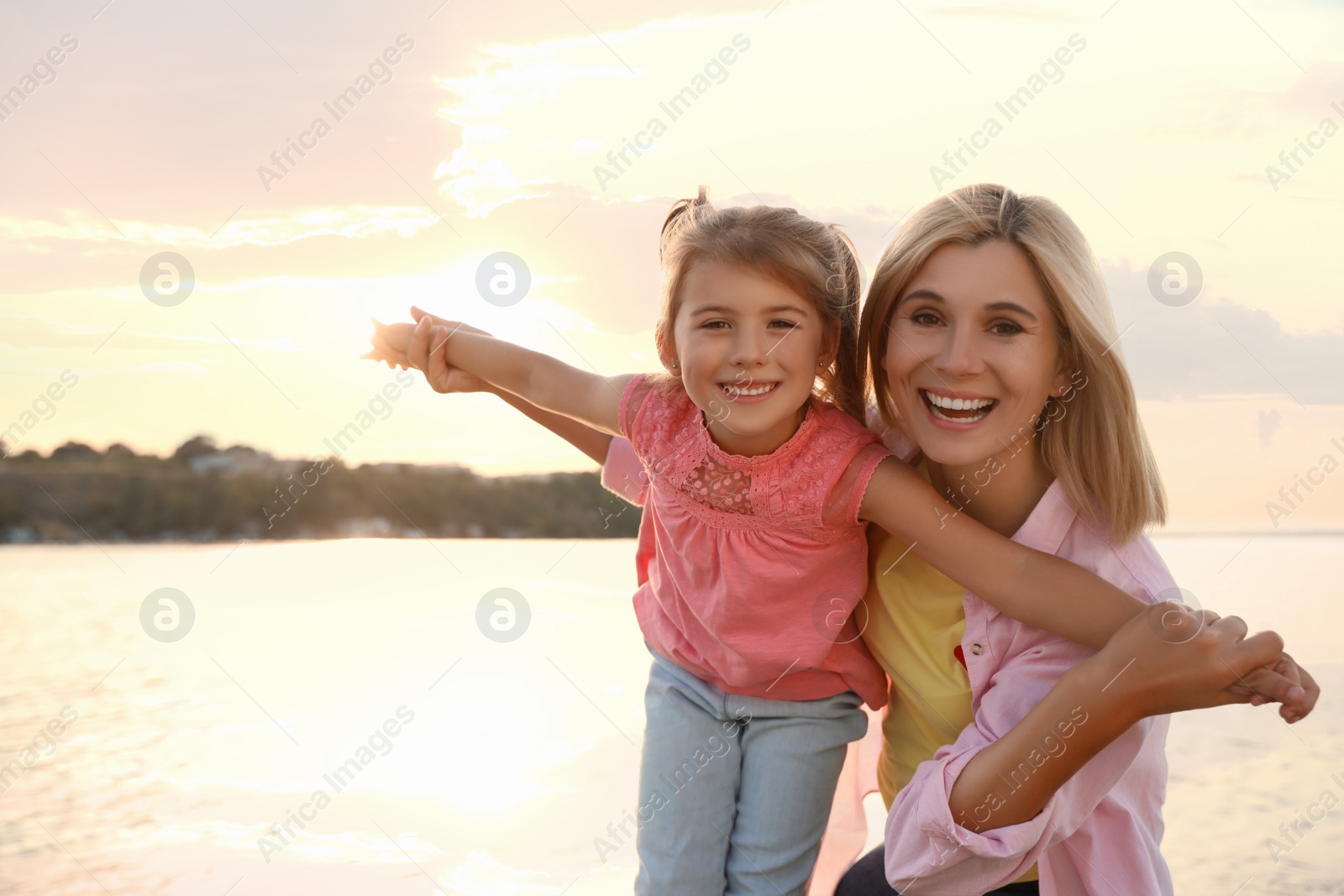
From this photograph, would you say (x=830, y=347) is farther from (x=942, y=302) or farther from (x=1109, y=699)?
(x=1109, y=699)

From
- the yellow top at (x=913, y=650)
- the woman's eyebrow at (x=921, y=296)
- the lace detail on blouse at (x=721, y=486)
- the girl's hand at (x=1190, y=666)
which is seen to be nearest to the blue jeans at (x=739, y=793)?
the yellow top at (x=913, y=650)

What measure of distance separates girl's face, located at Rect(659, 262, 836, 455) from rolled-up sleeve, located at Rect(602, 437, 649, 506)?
1.54 ft

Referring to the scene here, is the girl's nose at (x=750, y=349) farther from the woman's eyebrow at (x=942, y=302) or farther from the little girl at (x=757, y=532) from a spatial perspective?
the woman's eyebrow at (x=942, y=302)

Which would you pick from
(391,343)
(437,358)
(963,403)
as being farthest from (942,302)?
(391,343)

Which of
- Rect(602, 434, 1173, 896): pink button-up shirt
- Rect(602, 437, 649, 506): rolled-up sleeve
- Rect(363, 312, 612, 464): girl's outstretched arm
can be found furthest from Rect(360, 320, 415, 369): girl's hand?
Rect(602, 434, 1173, 896): pink button-up shirt

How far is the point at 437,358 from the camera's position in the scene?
2.31 metres

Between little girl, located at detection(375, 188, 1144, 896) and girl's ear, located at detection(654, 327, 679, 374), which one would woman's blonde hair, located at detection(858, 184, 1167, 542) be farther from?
girl's ear, located at detection(654, 327, 679, 374)

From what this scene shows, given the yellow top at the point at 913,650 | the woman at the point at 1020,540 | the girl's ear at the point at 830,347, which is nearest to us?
the woman at the point at 1020,540

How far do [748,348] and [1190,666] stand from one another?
863 millimetres

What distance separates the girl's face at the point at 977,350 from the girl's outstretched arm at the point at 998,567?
3.8 inches

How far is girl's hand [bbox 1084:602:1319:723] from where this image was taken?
1.45 meters

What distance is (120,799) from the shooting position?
3.27 m

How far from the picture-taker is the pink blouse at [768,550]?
1.88 metres

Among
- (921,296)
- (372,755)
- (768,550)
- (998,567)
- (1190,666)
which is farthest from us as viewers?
(372,755)
